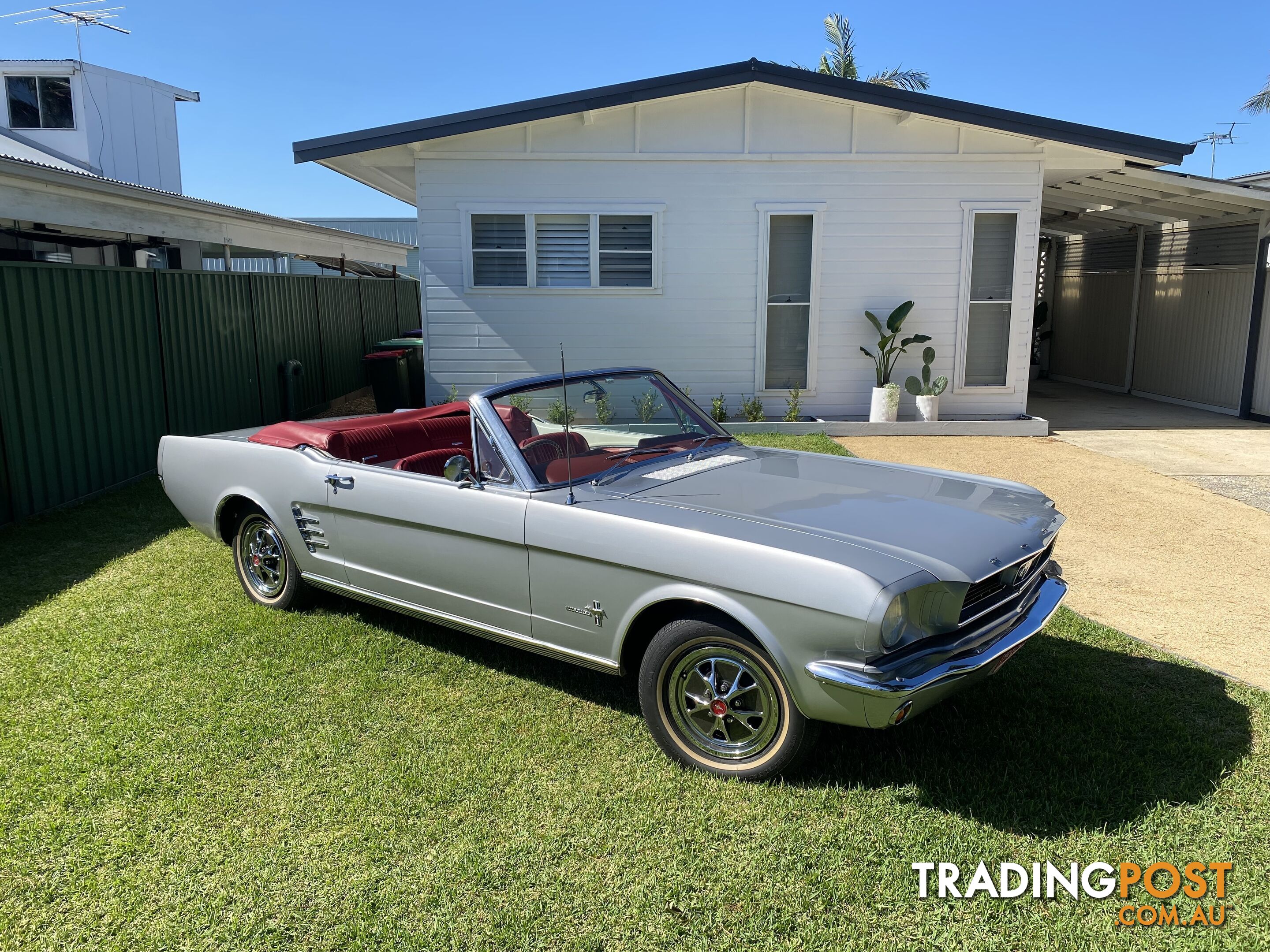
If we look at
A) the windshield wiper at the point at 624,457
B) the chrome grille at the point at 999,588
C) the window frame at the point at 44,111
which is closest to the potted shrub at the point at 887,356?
the windshield wiper at the point at 624,457

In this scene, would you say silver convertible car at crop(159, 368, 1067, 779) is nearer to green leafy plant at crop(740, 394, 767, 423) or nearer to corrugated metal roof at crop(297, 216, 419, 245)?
green leafy plant at crop(740, 394, 767, 423)

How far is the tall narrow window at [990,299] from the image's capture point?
478 inches

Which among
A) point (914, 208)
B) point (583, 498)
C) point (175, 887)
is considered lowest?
point (175, 887)

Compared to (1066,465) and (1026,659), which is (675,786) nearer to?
(1026,659)

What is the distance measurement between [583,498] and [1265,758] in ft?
9.42

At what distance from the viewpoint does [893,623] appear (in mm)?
3066

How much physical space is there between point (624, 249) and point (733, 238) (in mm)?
1410

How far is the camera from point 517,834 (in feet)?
10.6

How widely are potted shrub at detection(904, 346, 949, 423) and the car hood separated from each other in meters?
7.51

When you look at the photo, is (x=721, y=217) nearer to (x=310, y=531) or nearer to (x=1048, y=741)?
(x=310, y=531)

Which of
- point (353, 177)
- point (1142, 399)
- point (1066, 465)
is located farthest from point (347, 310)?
point (1142, 399)

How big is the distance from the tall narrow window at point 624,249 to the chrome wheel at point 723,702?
9.11m

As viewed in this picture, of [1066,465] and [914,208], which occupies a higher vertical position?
[914,208]

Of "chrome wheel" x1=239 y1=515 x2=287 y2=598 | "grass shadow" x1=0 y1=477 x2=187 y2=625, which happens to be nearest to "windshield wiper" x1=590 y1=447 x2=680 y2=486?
"chrome wheel" x1=239 y1=515 x2=287 y2=598
